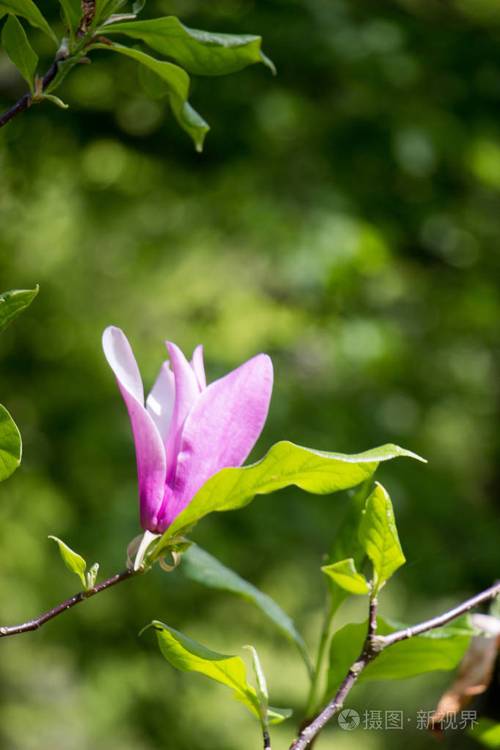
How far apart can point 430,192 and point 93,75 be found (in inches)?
30.9

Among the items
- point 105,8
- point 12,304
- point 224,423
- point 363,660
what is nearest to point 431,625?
point 363,660

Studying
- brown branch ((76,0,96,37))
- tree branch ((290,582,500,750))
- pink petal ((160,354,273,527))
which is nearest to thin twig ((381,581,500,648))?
tree branch ((290,582,500,750))

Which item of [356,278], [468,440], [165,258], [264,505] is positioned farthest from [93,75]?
[468,440]

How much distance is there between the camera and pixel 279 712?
52 centimetres

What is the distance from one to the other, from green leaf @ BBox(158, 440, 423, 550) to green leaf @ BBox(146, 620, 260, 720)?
0.06m

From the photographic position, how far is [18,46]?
52cm

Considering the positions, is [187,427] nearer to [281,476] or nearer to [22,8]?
[281,476]

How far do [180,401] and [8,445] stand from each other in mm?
77

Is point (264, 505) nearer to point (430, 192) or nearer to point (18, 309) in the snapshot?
point (430, 192)

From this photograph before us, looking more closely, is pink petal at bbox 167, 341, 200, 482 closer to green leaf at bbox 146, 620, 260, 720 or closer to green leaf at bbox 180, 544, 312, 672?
green leaf at bbox 146, 620, 260, 720

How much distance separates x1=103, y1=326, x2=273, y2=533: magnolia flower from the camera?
430 millimetres

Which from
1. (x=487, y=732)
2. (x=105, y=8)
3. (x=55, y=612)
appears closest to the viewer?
(x=55, y=612)

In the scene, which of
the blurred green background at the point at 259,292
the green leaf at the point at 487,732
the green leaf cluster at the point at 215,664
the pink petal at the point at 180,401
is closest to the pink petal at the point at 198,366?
the pink petal at the point at 180,401

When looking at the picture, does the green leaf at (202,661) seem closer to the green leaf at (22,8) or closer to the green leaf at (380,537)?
the green leaf at (380,537)
